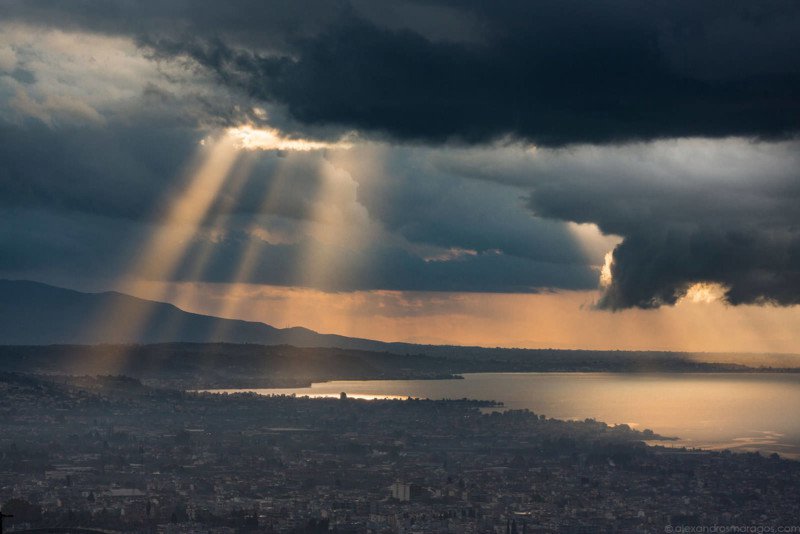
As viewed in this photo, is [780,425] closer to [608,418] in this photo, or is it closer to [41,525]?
[608,418]

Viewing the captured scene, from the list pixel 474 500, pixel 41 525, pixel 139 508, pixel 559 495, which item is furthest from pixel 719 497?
pixel 41 525

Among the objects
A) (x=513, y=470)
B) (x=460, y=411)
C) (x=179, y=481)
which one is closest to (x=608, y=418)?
(x=460, y=411)

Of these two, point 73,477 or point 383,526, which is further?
point 73,477

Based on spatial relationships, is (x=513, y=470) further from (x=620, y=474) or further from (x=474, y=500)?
(x=474, y=500)

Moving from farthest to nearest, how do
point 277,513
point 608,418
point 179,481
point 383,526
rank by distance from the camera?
point 608,418 < point 179,481 < point 277,513 < point 383,526

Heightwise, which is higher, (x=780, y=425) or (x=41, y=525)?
(x=780, y=425)

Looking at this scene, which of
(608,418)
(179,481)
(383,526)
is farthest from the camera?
(608,418)
